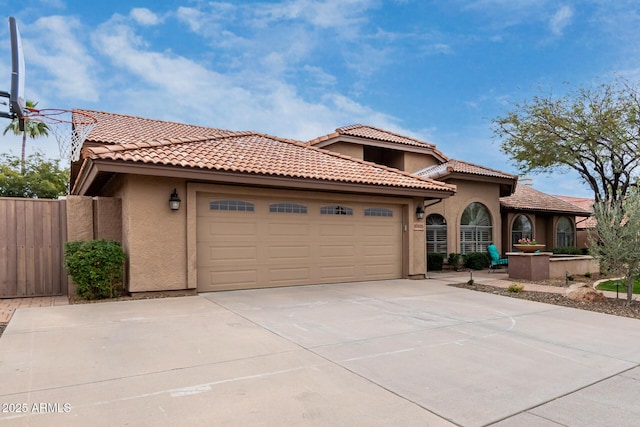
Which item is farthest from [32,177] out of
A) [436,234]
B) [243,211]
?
[436,234]

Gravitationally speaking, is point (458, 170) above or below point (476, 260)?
above

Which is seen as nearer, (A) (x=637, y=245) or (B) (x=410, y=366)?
(B) (x=410, y=366)

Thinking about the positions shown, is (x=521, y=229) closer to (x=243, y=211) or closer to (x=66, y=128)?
(x=243, y=211)

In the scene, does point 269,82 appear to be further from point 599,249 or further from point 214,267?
point 599,249

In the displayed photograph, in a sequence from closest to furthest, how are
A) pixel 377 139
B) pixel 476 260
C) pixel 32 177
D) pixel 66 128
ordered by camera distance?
pixel 66 128 < pixel 476 260 < pixel 377 139 < pixel 32 177

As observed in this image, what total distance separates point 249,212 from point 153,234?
91.4 inches

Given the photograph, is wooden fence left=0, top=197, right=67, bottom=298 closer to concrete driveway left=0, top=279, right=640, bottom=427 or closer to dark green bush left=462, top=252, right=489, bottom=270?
concrete driveway left=0, top=279, right=640, bottom=427

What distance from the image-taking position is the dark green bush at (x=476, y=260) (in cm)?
1684

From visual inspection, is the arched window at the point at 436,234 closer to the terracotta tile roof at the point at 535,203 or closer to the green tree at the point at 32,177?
the terracotta tile roof at the point at 535,203

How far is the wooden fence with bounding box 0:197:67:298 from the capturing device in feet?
29.0

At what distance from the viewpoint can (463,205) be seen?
17.2 meters

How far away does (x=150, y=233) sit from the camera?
870 cm

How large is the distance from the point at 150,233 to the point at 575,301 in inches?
386

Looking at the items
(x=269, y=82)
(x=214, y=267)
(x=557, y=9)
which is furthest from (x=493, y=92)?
(x=214, y=267)
